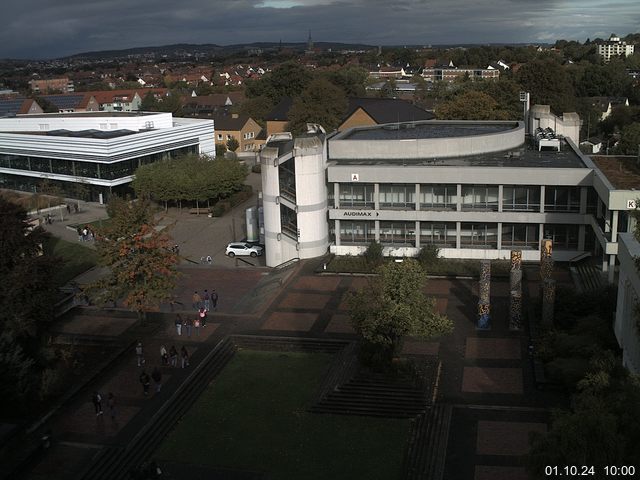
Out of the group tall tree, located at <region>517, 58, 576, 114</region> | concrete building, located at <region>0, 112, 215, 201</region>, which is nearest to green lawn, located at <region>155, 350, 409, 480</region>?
concrete building, located at <region>0, 112, 215, 201</region>

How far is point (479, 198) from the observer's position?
1726 inches

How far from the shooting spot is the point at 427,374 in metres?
28.7

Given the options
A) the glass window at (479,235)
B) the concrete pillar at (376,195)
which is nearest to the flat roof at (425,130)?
the concrete pillar at (376,195)

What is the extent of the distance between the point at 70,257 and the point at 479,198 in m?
27.6

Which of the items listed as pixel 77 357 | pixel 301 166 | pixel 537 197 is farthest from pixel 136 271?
pixel 537 197

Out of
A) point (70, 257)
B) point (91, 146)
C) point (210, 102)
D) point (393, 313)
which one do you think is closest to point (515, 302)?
point (393, 313)

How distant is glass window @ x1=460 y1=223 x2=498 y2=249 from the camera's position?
1738 inches

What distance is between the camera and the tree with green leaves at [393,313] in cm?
2766

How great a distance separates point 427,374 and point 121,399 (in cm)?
1199

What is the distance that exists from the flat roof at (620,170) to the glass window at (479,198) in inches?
251

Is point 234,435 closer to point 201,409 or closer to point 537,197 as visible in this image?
point 201,409

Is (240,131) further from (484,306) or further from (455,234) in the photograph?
(484,306)

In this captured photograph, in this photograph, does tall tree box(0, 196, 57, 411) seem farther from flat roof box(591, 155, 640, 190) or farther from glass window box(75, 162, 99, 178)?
glass window box(75, 162, 99, 178)

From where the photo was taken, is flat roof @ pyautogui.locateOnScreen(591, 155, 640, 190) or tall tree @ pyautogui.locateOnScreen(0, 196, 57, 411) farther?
flat roof @ pyautogui.locateOnScreen(591, 155, 640, 190)
